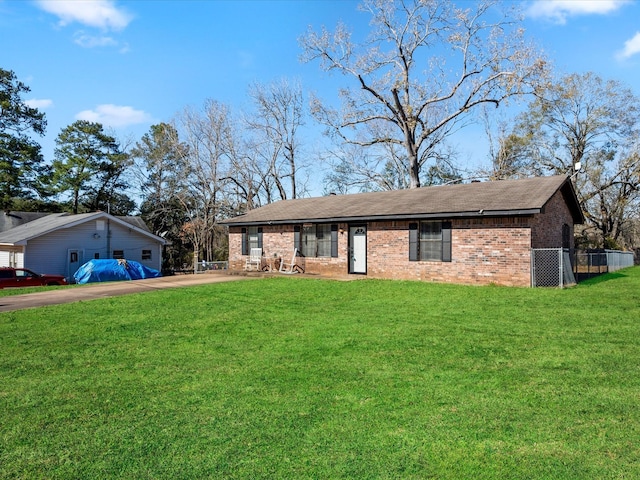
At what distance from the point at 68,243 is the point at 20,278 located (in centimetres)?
655

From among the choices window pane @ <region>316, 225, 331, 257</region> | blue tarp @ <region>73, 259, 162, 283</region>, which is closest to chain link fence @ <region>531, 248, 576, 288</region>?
window pane @ <region>316, 225, 331, 257</region>

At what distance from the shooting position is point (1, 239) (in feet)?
80.2

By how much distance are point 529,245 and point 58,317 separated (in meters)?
12.4

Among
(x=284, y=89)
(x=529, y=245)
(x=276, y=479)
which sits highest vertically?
(x=284, y=89)

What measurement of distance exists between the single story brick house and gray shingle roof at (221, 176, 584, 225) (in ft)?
0.12

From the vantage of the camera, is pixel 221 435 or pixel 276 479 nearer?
pixel 276 479

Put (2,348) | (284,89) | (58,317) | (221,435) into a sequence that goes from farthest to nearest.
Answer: (284,89) < (58,317) < (2,348) < (221,435)

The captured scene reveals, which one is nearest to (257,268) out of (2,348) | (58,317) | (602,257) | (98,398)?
(58,317)

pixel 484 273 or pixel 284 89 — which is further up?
pixel 284 89

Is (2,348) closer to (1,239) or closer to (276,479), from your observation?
(276,479)

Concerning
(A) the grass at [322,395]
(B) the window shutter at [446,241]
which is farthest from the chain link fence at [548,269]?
(A) the grass at [322,395]

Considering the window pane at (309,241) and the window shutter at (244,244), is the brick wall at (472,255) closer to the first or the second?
the window pane at (309,241)

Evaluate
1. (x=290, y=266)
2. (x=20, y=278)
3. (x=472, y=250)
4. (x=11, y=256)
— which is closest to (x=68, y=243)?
(x=11, y=256)

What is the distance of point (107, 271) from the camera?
22781 millimetres
